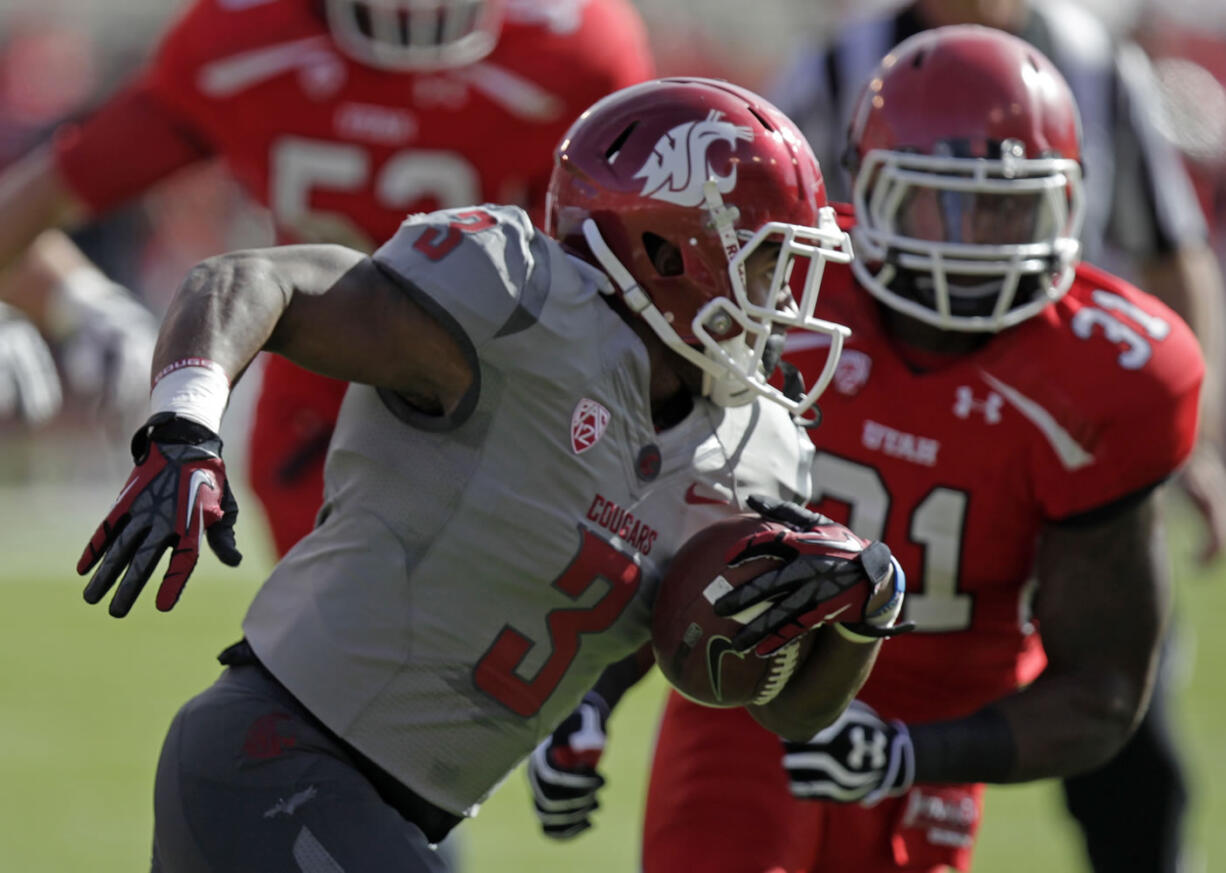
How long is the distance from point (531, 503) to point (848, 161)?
41.4 inches

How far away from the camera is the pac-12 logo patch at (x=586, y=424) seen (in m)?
2.31

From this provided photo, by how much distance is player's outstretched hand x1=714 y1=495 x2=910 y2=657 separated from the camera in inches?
90.0

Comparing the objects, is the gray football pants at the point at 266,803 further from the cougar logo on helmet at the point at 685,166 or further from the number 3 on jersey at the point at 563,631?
the cougar logo on helmet at the point at 685,166

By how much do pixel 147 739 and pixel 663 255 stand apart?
12.9ft

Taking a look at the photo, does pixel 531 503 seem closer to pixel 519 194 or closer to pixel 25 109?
pixel 519 194

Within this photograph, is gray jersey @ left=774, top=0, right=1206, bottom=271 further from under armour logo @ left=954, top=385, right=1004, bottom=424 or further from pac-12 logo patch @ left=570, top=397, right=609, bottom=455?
pac-12 logo patch @ left=570, top=397, right=609, bottom=455

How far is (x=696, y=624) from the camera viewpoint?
2344mm

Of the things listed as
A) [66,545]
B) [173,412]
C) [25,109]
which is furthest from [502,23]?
[25,109]

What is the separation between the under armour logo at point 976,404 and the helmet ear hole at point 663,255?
2.20ft

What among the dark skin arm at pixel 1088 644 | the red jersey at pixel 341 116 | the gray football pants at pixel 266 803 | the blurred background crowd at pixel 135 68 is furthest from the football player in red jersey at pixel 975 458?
the blurred background crowd at pixel 135 68

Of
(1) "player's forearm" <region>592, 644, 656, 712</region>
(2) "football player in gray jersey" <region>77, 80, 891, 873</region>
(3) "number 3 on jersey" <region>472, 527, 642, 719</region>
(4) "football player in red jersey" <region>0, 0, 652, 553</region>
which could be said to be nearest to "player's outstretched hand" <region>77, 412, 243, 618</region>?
(2) "football player in gray jersey" <region>77, 80, 891, 873</region>

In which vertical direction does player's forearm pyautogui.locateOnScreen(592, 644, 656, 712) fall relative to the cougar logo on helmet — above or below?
below

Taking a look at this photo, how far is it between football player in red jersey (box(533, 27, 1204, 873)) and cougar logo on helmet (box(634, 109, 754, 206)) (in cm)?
56

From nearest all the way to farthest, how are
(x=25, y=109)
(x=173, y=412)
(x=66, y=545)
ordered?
1. (x=173, y=412)
2. (x=66, y=545)
3. (x=25, y=109)
